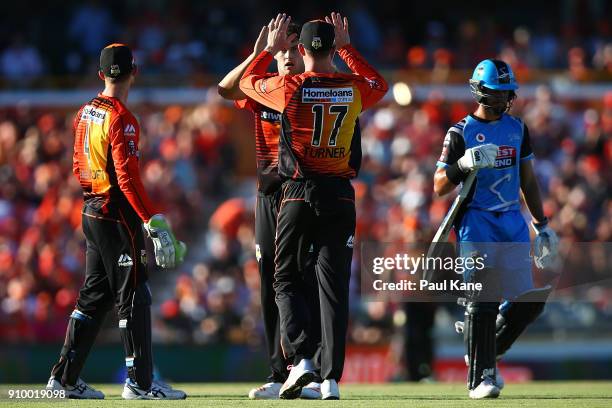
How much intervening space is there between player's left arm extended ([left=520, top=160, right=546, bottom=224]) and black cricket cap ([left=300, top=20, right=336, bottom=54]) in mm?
1718

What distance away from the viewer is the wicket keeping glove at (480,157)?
9219 millimetres

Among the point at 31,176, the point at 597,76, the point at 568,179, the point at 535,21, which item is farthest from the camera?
the point at 535,21

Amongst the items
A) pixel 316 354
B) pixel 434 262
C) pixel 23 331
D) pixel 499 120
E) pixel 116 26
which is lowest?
pixel 23 331

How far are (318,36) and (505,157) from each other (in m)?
1.63

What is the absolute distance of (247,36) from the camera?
963 inches

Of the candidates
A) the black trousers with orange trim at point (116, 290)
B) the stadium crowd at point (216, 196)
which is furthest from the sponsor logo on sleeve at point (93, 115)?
the stadium crowd at point (216, 196)

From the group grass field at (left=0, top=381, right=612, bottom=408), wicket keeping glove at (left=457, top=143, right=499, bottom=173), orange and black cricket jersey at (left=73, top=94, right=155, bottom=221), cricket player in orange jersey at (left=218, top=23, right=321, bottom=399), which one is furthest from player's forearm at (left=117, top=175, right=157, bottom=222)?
wicket keeping glove at (left=457, top=143, right=499, bottom=173)

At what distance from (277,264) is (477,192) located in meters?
1.55

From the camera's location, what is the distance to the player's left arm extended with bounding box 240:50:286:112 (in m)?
9.30

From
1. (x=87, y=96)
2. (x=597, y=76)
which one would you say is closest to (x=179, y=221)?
(x=87, y=96)

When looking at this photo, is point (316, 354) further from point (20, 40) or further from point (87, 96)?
point (20, 40)

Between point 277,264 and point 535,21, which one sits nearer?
point 277,264

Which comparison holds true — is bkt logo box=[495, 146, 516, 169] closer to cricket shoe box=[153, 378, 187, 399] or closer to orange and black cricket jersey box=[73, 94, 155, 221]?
orange and black cricket jersey box=[73, 94, 155, 221]

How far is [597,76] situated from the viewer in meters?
22.9
